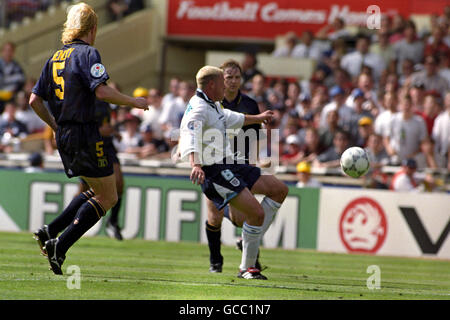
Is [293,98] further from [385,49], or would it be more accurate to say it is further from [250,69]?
[385,49]

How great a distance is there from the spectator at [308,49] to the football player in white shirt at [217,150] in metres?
13.9

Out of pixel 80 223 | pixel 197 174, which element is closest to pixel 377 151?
pixel 197 174

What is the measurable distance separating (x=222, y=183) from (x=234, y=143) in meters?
1.61

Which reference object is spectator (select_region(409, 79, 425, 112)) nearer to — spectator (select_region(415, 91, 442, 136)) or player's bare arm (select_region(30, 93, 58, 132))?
spectator (select_region(415, 91, 442, 136))

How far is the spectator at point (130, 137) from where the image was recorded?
1934cm

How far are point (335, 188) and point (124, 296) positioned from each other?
381 inches

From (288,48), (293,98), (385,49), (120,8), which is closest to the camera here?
(293,98)

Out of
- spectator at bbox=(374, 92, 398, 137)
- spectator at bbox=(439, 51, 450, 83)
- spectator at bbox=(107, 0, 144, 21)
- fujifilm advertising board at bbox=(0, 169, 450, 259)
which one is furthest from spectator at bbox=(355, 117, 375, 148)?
spectator at bbox=(107, 0, 144, 21)

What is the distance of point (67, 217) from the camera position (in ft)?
31.1

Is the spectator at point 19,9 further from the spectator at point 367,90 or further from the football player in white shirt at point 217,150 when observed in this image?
the football player in white shirt at point 217,150

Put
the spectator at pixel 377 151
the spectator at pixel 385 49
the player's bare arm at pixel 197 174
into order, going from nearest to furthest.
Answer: the player's bare arm at pixel 197 174 → the spectator at pixel 377 151 → the spectator at pixel 385 49

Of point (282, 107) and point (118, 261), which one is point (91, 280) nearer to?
point (118, 261)

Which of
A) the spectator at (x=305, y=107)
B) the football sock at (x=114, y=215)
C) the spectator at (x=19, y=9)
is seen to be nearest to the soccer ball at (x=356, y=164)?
the football sock at (x=114, y=215)

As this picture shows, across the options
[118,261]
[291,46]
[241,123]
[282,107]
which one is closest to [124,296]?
[241,123]
